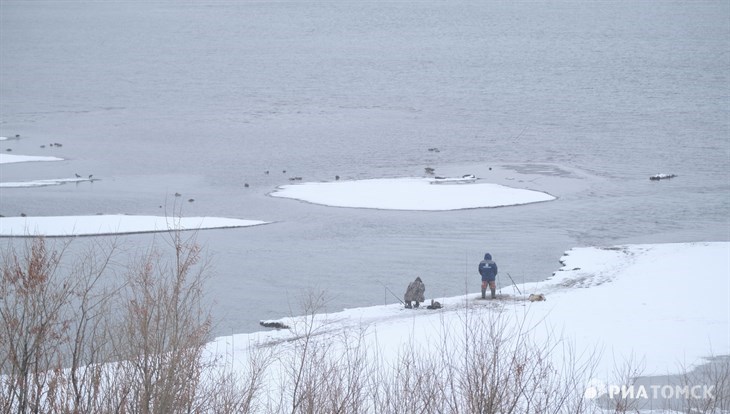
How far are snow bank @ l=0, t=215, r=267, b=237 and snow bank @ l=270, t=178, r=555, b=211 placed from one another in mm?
3675

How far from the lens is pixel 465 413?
6.45 metres

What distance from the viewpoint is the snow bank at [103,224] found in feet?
67.6

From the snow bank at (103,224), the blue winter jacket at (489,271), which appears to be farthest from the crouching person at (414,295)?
the snow bank at (103,224)

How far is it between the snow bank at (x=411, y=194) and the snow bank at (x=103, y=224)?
3.67 metres

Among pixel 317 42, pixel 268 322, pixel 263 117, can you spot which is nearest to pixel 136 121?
pixel 263 117

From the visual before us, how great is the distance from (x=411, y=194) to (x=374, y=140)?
12.3 meters

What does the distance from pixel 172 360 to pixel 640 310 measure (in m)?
9.78

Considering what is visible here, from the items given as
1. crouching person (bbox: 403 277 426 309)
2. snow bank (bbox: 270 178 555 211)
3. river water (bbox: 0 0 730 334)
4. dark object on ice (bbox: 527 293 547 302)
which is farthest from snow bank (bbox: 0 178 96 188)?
dark object on ice (bbox: 527 293 547 302)

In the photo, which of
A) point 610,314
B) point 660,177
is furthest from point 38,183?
point 610,314

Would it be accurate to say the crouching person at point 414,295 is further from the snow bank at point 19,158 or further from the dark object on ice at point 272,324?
the snow bank at point 19,158

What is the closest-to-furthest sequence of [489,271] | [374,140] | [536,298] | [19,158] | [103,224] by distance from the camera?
1. [536,298]
2. [489,271]
3. [103,224]
4. [19,158]
5. [374,140]

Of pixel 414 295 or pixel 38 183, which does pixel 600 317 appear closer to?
pixel 414 295

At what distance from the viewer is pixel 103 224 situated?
70.9 feet

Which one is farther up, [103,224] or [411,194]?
[411,194]
